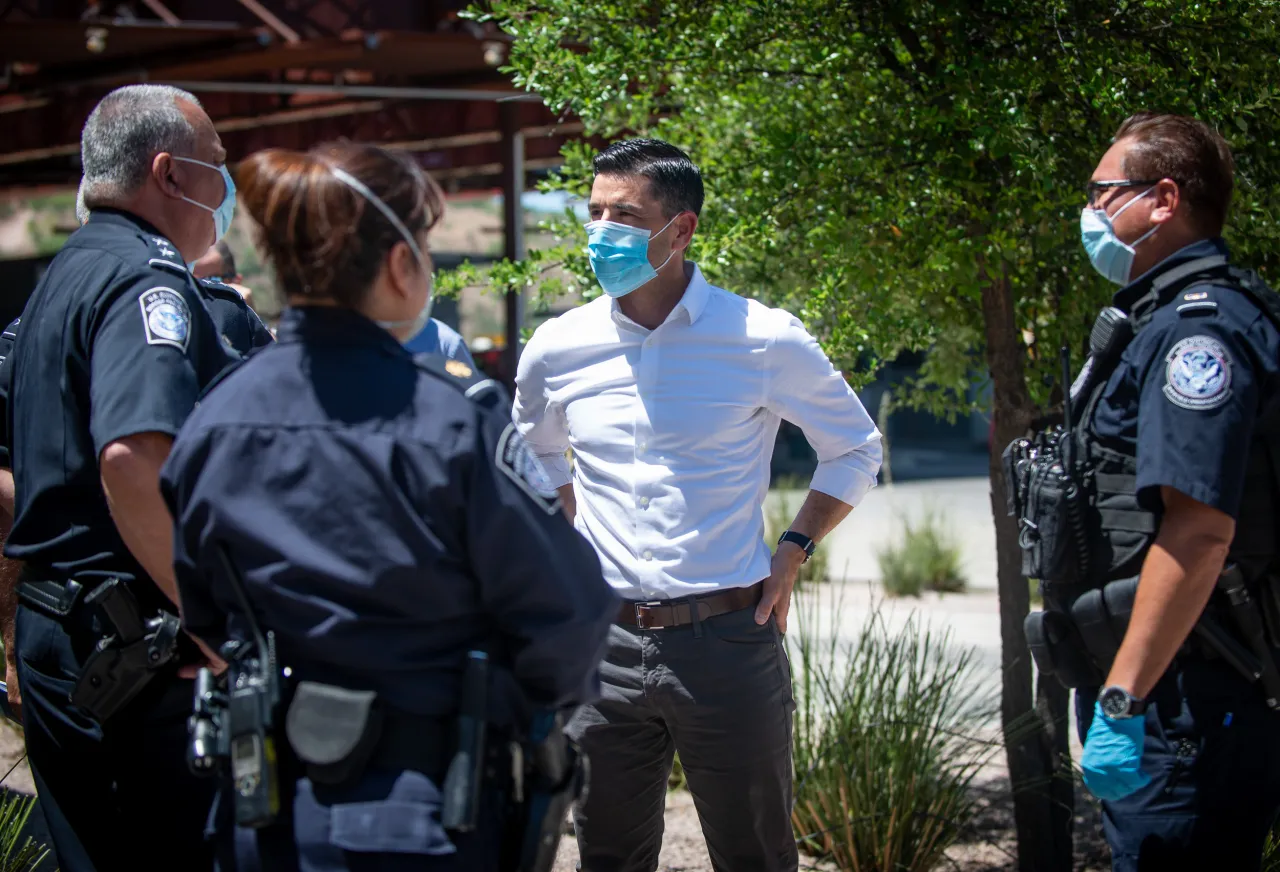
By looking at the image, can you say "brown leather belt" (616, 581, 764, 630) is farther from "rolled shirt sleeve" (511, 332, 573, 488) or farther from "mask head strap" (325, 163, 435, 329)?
"mask head strap" (325, 163, 435, 329)

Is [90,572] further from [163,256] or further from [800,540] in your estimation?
[800,540]

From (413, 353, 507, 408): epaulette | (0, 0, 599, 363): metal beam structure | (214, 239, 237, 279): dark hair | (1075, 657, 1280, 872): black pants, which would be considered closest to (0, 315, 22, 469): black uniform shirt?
(413, 353, 507, 408): epaulette

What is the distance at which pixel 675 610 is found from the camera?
9.05ft

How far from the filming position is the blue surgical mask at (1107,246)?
247 centimetres

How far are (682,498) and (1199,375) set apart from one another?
3.61 ft

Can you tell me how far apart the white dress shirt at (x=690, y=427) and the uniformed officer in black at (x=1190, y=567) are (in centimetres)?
77

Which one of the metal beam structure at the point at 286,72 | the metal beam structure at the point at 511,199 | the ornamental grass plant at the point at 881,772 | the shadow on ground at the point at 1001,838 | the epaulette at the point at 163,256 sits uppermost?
the metal beam structure at the point at 286,72

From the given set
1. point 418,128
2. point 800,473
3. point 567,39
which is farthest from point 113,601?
point 800,473

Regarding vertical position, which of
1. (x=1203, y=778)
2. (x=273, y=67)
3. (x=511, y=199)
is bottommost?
(x=1203, y=778)

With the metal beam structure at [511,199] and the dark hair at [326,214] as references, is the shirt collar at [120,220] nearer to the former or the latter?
the dark hair at [326,214]

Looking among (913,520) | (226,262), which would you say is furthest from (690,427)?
(913,520)

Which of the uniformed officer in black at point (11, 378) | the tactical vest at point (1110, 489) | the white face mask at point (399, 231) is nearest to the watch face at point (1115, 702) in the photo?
the tactical vest at point (1110, 489)

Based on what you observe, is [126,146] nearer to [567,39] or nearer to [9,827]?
[567,39]

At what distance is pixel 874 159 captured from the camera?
364 cm
